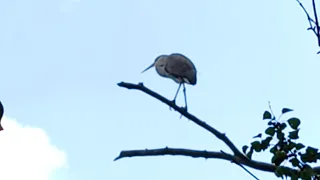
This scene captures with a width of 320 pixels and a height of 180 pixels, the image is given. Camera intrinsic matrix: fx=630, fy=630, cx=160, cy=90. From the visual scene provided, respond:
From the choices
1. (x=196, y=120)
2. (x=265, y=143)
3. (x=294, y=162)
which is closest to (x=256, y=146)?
(x=265, y=143)

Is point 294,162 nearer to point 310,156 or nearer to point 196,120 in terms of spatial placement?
point 310,156

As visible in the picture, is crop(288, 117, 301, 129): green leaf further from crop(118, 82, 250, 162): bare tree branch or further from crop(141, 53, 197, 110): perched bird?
crop(141, 53, 197, 110): perched bird

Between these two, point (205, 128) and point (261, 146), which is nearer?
point (261, 146)

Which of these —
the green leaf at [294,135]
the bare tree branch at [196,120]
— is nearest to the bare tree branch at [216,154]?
the bare tree branch at [196,120]

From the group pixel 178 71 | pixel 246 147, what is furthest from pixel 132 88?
pixel 178 71

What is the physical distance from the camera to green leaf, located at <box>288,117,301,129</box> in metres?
1.90

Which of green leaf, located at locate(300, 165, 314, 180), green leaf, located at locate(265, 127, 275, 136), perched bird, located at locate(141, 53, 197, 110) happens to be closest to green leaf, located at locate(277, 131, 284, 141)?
green leaf, located at locate(265, 127, 275, 136)

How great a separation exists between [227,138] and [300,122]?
0.75 ft

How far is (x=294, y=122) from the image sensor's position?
190 centimetres

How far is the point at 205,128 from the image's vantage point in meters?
2.01

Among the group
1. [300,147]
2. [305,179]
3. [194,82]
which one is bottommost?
[305,179]

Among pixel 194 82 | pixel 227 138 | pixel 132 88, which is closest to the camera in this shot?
pixel 227 138

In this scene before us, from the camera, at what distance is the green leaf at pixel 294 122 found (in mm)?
1897

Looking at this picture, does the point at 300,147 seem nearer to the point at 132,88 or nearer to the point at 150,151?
the point at 150,151
